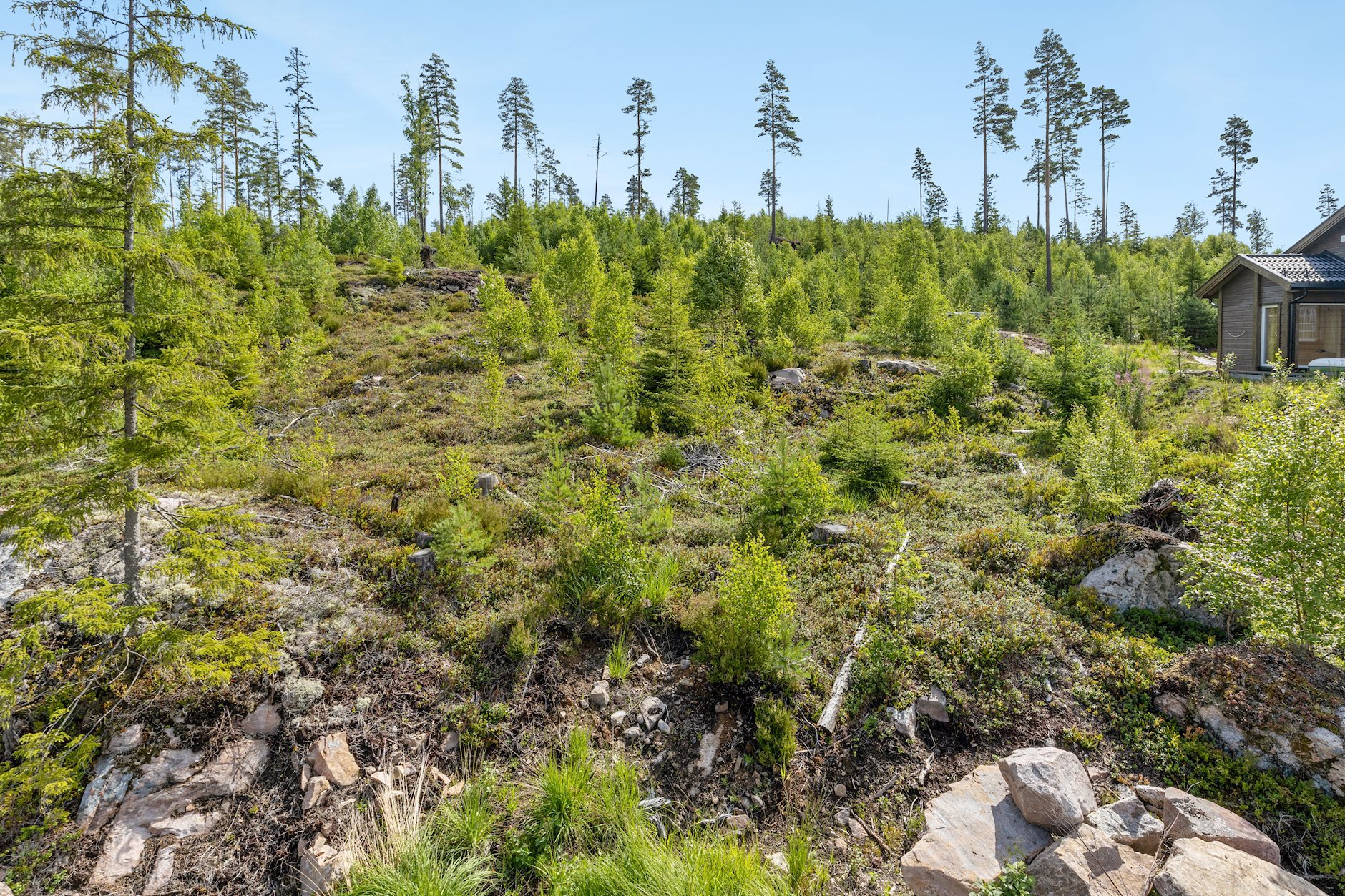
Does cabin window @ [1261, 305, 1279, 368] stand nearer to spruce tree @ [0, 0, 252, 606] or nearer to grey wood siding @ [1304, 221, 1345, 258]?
grey wood siding @ [1304, 221, 1345, 258]

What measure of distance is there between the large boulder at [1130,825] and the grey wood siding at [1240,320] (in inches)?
822

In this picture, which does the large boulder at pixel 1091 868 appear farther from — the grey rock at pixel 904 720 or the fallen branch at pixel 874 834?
the grey rock at pixel 904 720

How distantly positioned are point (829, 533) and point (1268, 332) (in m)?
20.2

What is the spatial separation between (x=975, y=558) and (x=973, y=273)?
1231 inches

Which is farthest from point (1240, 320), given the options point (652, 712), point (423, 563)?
point (423, 563)

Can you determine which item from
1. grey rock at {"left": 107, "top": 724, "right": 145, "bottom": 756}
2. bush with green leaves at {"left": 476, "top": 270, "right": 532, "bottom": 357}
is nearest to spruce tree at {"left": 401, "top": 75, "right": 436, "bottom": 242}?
bush with green leaves at {"left": 476, "top": 270, "right": 532, "bottom": 357}

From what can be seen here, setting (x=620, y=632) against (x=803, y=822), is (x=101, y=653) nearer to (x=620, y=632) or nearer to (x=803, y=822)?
(x=620, y=632)

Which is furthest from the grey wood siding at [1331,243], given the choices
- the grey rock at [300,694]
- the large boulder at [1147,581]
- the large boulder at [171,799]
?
the large boulder at [171,799]

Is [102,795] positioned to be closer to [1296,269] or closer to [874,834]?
[874,834]

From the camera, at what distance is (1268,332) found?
743 inches

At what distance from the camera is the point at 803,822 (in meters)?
5.35

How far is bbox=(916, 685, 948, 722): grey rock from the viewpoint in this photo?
6066 mm

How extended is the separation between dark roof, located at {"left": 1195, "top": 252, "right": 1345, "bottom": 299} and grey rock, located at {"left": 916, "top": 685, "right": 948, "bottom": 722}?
20748 mm

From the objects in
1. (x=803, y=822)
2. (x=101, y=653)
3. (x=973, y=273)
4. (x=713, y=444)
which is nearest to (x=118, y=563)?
(x=101, y=653)
